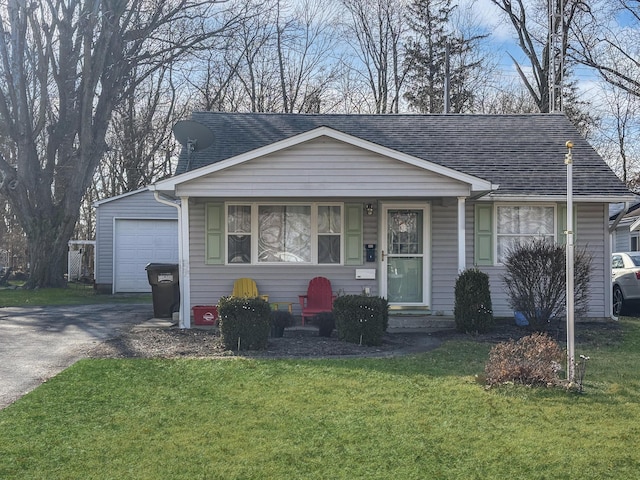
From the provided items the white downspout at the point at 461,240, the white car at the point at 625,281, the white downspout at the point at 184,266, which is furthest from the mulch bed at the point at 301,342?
the white car at the point at 625,281

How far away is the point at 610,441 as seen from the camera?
16.6ft

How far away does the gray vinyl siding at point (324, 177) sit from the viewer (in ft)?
35.5

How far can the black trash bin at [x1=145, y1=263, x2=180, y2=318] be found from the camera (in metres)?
13.0

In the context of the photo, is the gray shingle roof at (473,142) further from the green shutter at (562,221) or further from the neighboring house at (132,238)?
the neighboring house at (132,238)

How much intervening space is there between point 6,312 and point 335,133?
344 inches

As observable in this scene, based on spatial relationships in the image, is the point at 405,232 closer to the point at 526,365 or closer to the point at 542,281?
the point at 542,281

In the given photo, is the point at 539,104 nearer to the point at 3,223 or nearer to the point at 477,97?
the point at 477,97

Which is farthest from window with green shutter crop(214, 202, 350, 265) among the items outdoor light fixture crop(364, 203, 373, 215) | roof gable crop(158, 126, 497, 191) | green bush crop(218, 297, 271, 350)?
green bush crop(218, 297, 271, 350)

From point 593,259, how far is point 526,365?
21.2ft

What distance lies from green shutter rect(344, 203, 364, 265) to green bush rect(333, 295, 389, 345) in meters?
2.93

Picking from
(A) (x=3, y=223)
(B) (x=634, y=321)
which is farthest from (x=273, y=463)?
(A) (x=3, y=223)

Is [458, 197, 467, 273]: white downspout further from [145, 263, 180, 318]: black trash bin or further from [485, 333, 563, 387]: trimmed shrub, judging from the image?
[145, 263, 180, 318]: black trash bin

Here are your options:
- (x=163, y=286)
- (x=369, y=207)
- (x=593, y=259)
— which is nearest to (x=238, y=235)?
(x=163, y=286)

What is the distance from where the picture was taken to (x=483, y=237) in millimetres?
12375
